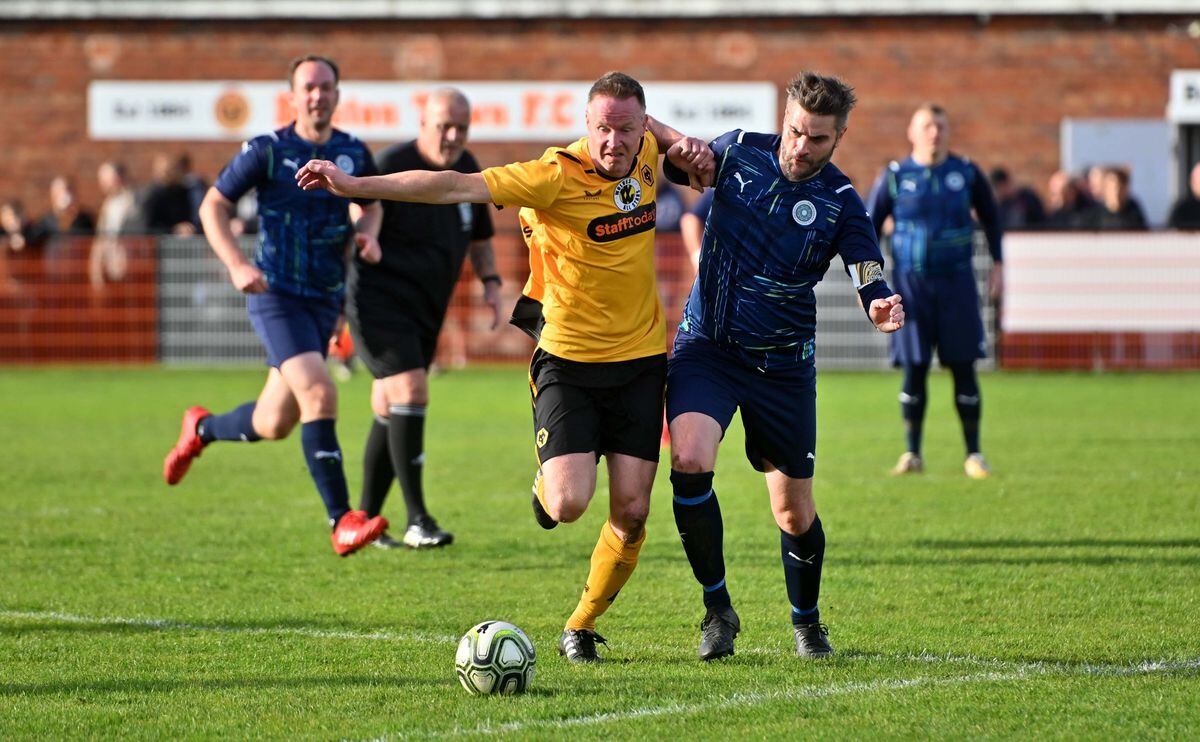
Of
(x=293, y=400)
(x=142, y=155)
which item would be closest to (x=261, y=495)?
(x=293, y=400)

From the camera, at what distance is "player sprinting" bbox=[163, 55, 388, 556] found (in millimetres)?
8336

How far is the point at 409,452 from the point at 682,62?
16526mm

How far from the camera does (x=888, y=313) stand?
5.75 metres

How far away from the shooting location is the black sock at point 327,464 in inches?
326

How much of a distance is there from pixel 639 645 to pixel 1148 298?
50.6 feet

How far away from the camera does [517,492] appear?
11023 millimetres

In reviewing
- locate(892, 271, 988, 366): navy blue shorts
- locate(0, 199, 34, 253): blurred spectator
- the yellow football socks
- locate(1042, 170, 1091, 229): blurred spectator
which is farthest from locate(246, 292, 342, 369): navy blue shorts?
locate(0, 199, 34, 253): blurred spectator

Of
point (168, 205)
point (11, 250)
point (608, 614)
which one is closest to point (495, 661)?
point (608, 614)

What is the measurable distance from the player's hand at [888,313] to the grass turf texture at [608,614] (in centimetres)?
113

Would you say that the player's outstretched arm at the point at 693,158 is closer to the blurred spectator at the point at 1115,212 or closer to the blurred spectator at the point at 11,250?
the blurred spectator at the point at 1115,212

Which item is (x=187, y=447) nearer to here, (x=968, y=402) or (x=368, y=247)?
(x=368, y=247)

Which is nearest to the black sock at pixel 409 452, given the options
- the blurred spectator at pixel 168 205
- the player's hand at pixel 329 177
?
the player's hand at pixel 329 177

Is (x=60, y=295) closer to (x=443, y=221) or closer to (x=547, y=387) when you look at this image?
(x=443, y=221)

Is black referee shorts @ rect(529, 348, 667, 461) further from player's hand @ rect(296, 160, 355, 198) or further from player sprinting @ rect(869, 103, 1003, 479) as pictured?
player sprinting @ rect(869, 103, 1003, 479)
